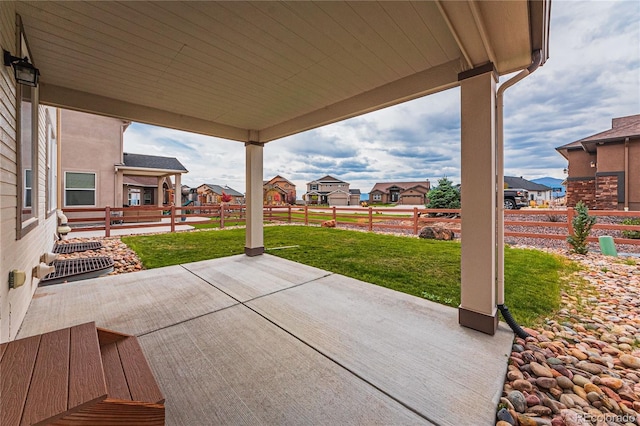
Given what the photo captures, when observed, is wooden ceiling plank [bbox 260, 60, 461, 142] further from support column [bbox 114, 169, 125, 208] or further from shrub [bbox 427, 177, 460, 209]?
support column [bbox 114, 169, 125, 208]

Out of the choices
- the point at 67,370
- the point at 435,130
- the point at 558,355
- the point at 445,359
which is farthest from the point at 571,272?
the point at 435,130

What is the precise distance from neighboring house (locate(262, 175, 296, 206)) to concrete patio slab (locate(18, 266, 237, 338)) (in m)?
23.9

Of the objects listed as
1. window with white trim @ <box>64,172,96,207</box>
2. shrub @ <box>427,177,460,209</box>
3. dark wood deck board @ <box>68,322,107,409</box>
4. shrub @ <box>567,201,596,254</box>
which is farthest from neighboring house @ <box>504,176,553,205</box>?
dark wood deck board @ <box>68,322,107,409</box>

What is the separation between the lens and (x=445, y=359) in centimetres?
195

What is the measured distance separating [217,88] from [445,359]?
371 centimetres

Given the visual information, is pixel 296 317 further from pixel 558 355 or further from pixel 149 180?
pixel 149 180

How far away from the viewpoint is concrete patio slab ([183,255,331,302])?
3.46m

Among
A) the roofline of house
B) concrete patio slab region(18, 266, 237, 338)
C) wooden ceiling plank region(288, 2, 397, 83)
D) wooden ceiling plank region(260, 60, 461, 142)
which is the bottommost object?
concrete patio slab region(18, 266, 237, 338)

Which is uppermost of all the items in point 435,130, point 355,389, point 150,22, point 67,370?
point 435,130

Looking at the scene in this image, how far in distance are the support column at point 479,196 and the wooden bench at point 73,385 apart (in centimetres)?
248

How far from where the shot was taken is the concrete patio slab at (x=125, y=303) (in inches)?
99.0

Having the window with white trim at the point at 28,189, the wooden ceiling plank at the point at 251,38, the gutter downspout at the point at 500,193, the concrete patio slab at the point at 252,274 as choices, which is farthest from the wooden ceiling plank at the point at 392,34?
the window with white trim at the point at 28,189

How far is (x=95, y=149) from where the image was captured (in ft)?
30.2

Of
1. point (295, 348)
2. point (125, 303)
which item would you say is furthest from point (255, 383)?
point (125, 303)
